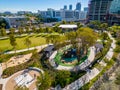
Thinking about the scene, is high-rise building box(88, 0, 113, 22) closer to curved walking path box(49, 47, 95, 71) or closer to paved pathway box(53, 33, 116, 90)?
curved walking path box(49, 47, 95, 71)

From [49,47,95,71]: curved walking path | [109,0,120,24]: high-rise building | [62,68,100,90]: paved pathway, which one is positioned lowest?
[49,47,95,71]: curved walking path

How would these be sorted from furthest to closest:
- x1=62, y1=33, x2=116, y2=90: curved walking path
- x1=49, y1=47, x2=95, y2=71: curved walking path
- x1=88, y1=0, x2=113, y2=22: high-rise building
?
x1=88, y1=0, x2=113, y2=22: high-rise building, x1=49, y1=47, x2=95, y2=71: curved walking path, x1=62, y1=33, x2=116, y2=90: curved walking path

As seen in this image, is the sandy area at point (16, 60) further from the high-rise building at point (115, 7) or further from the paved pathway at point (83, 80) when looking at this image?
the high-rise building at point (115, 7)

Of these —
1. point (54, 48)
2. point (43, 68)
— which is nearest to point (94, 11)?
point (54, 48)

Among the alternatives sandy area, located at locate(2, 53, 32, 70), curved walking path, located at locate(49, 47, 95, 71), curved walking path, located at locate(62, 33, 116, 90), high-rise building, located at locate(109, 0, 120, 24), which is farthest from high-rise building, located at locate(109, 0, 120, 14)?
curved walking path, located at locate(62, 33, 116, 90)

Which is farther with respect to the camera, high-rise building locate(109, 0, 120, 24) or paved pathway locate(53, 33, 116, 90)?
high-rise building locate(109, 0, 120, 24)

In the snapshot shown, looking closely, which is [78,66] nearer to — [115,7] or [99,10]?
[115,7]

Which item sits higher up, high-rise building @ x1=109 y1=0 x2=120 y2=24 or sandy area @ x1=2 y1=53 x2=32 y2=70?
high-rise building @ x1=109 y1=0 x2=120 y2=24

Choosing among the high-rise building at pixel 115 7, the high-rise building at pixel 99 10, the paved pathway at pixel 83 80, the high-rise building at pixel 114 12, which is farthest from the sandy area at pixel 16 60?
the high-rise building at pixel 115 7

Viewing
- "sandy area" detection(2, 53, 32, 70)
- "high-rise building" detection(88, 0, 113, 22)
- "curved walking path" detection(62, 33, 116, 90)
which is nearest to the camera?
"curved walking path" detection(62, 33, 116, 90)
